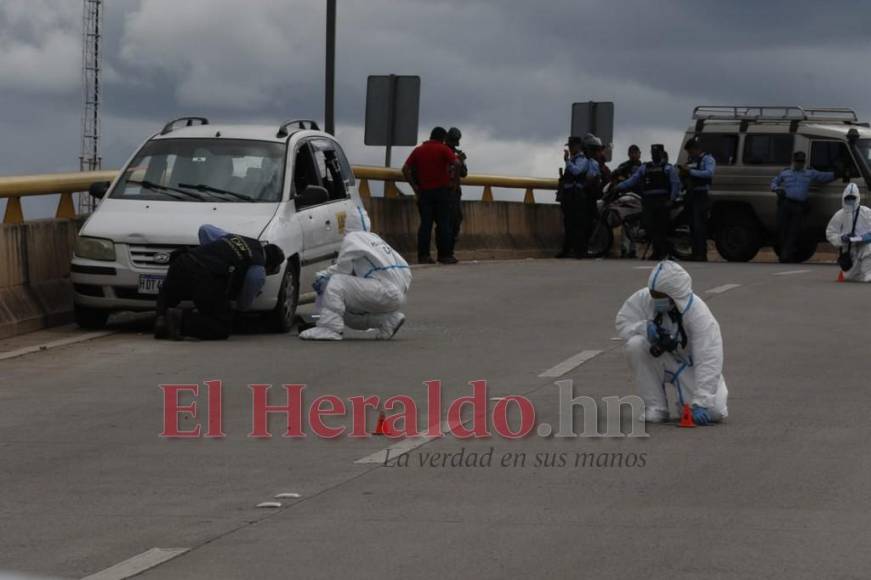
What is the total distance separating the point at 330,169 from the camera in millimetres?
19594

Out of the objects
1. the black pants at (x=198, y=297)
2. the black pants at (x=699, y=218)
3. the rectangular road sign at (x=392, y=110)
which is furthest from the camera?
the black pants at (x=699, y=218)

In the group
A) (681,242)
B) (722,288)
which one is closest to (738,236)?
(681,242)

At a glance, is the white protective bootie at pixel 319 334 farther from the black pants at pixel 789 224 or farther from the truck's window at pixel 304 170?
the black pants at pixel 789 224

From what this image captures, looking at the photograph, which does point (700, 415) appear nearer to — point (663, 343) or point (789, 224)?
point (663, 343)

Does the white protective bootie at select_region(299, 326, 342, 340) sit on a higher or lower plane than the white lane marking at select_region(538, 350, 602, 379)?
lower

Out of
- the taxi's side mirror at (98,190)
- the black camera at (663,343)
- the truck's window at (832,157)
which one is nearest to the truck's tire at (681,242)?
the truck's window at (832,157)

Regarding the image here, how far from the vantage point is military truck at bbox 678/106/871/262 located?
30.5 meters

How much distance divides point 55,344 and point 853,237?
1199 cm

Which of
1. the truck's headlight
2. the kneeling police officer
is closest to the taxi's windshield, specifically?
the truck's headlight

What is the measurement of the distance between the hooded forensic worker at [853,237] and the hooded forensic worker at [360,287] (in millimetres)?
9854

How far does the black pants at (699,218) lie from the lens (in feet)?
100

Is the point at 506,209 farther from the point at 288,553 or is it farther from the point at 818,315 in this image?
the point at 288,553

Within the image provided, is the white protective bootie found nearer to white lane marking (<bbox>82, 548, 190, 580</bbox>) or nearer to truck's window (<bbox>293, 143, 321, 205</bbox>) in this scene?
truck's window (<bbox>293, 143, 321, 205</bbox>)

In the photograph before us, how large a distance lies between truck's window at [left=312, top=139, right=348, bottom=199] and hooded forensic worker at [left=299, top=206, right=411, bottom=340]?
2678mm
